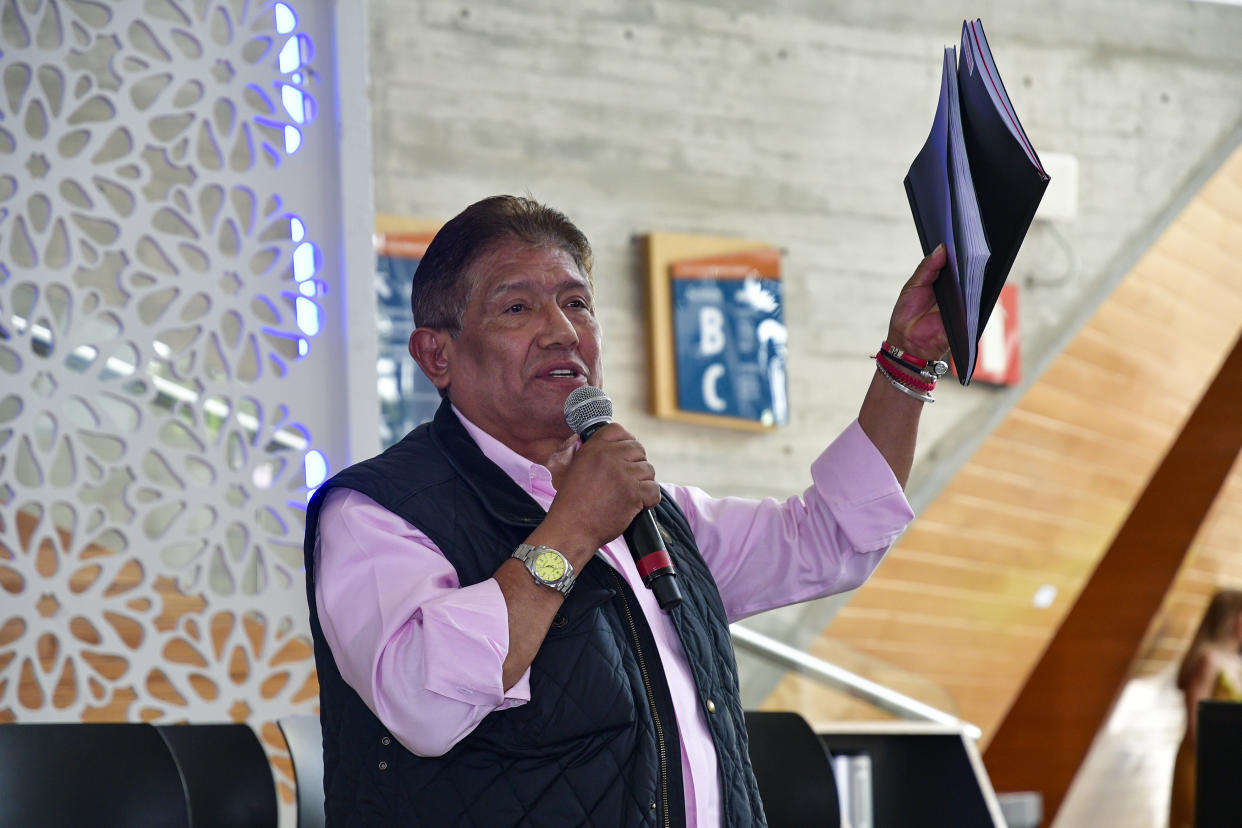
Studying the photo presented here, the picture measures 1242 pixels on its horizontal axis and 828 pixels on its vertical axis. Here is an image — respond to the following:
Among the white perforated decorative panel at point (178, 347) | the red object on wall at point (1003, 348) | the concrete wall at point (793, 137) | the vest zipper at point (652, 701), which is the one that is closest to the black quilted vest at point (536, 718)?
the vest zipper at point (652, 701)

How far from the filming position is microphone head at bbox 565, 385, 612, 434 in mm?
1560

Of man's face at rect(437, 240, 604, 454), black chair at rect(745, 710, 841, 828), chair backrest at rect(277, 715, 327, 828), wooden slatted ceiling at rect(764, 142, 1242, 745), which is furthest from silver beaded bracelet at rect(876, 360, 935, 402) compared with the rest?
wooden slatted ceiling at rect(764, 142, 1242, 745)

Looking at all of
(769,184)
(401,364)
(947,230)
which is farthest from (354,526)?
(769,184)

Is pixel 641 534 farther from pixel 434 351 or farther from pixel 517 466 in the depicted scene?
pixel 434 351

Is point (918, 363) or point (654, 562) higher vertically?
point (918, 363)

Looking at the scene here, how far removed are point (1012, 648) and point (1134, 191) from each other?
266 centimetres

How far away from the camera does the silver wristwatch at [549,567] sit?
135 cm

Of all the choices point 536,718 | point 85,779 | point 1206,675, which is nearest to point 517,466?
point 536,718

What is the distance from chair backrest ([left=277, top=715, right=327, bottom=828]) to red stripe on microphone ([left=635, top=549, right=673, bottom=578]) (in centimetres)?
120

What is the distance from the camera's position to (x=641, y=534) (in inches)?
58.4

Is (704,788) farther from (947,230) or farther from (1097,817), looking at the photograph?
(1097,817)

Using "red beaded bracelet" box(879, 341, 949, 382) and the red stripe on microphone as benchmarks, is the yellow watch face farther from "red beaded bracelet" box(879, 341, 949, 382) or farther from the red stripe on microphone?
"red beaded bracelet" box(879, 341, 949, 382)

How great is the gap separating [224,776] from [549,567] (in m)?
1.29

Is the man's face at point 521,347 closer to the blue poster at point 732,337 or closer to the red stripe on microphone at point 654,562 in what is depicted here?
the red stripe on microphone at point 654,562
